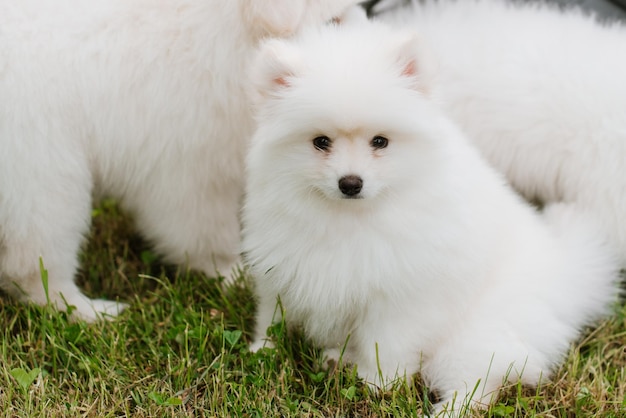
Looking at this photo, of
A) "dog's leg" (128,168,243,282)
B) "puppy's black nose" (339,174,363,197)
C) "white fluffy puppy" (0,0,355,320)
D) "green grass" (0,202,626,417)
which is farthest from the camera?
"dog's leg" (128,168,243,282)

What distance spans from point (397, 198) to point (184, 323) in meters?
1.04

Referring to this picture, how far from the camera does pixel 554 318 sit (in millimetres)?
2691

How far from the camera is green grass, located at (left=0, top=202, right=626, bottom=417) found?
2551 mm

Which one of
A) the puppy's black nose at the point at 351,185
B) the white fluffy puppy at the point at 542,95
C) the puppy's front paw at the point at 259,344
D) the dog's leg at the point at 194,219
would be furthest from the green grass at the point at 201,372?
the puppy's black nose at the point at 351,185

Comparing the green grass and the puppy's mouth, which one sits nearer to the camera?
the puppy's mouth

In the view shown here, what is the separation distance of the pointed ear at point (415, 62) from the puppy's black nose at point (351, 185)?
330mm

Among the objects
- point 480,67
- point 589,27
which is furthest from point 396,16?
point 589,27

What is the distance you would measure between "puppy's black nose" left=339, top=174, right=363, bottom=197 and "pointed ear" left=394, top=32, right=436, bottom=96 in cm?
33

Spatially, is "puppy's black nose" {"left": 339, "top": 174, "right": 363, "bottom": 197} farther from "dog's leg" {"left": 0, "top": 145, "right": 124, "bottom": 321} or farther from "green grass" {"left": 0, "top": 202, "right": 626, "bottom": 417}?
"dog's leg" {"left": 0, "top": 145, "right": 124, "bottom": 321}

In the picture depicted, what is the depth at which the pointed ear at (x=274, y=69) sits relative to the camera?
2273 mm

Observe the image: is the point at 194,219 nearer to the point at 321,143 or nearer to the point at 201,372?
the point at 201,372

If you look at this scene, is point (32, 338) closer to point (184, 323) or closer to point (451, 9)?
point (184, 323)

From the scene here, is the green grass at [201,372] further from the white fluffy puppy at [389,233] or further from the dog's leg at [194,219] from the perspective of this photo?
the dog's leg at [194,219]

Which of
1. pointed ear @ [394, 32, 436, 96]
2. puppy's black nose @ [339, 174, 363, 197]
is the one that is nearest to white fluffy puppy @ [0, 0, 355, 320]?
pointed ear @ [394, 32, 436, 96]
